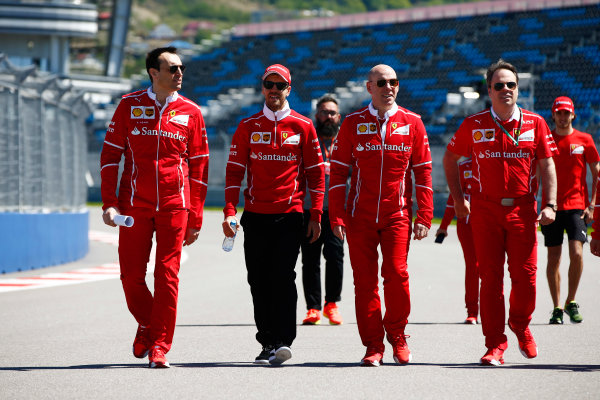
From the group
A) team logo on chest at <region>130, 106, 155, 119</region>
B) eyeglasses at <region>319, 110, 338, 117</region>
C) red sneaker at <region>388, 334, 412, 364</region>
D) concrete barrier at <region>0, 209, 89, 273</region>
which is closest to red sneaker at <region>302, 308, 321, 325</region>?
eyeglasses at <region>319, 110, 338, 117</region>

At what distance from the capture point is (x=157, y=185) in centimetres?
648

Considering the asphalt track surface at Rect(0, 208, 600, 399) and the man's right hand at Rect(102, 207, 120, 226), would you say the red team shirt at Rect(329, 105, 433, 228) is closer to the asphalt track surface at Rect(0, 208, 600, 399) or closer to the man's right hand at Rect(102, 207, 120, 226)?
the asphalt track surface at Rect(0, 208, 600, 399)

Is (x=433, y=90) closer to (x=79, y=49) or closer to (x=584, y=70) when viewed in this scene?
(x=584, y=70)

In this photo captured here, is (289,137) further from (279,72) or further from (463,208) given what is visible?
(463,208)

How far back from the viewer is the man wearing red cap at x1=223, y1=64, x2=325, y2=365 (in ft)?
22.0

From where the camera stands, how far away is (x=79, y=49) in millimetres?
64938

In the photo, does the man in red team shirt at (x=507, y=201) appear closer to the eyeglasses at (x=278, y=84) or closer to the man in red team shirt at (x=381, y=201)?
the man in red team shirt at (x=381, y=201)

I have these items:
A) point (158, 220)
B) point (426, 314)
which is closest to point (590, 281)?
point (426, 314)

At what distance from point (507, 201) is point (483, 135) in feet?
1.53

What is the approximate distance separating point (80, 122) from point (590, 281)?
938 cm

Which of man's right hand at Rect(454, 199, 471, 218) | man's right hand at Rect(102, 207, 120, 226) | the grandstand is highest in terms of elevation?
the grandstand

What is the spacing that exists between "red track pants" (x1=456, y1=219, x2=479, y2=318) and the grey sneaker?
79cm

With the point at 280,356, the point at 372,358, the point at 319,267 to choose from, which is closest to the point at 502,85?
the point at 372,358

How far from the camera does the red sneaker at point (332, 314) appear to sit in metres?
8.88
